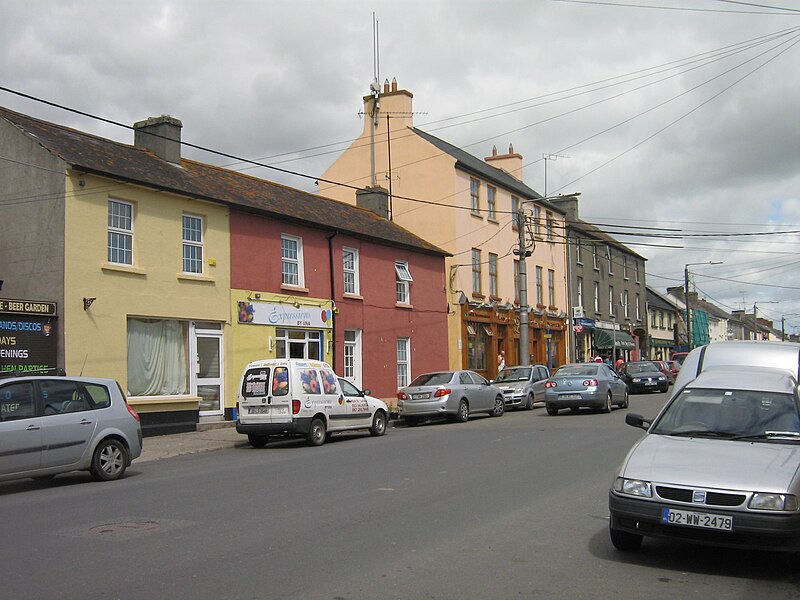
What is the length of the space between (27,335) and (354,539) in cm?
1184

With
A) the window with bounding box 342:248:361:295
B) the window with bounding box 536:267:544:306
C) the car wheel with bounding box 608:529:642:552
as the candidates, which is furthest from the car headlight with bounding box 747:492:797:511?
the window with bounding box 536:267:544:306

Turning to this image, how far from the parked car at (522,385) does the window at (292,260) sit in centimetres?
817

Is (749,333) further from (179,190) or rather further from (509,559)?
(509,559)

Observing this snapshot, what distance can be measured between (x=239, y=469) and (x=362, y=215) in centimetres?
1877

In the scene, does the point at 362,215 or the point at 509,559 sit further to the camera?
the point at 362,215

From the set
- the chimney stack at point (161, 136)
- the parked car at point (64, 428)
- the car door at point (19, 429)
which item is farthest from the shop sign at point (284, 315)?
the car door at point (19, 429)

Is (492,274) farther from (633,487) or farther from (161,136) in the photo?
(633,487)

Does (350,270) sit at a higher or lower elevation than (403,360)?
higher

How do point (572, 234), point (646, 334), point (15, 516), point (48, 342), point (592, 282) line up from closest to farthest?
point (15, 516), point (48, 342), point (572, 234), point (592, 282), point (646, 334)

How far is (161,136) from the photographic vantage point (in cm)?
2242

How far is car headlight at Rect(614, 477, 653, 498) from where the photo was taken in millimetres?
6355

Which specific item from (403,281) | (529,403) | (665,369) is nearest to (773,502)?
(529,403)

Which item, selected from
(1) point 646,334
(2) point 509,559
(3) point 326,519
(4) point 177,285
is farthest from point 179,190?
(1) point 646,334

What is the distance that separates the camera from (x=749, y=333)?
394 ft
